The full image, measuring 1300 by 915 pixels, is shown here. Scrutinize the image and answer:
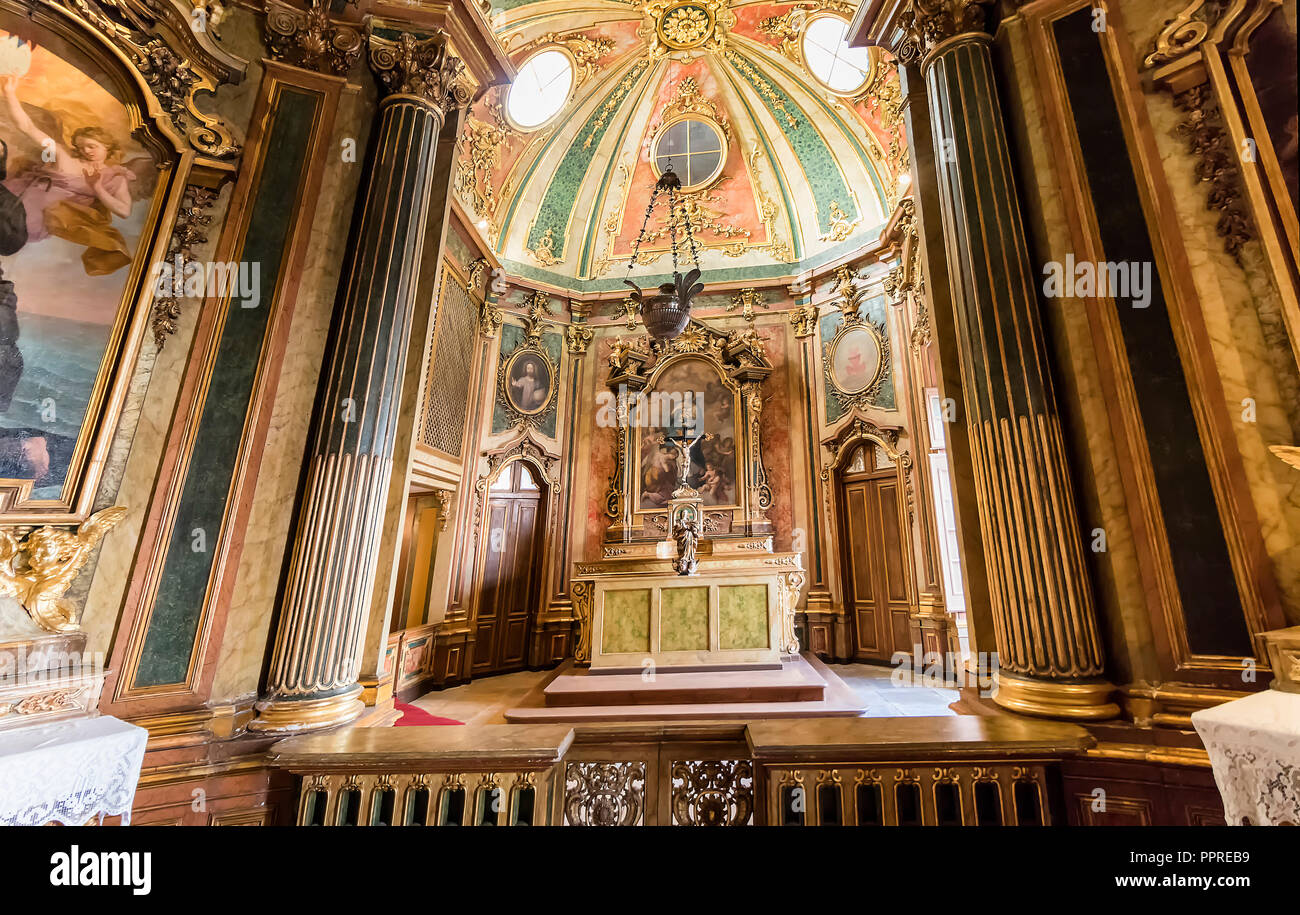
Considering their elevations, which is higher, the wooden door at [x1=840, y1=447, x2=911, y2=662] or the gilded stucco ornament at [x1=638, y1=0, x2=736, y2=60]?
the gilded stucco ornament at [x1=638, y1=0, x2=736, y2=60]

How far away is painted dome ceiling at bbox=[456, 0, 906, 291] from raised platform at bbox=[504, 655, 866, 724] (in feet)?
22.2

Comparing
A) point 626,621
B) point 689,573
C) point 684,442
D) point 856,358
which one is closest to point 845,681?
point 689,573

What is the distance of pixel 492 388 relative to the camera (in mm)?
8273

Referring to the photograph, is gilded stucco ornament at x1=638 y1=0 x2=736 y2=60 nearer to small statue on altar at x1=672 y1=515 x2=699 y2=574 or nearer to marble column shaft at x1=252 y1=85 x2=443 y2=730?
marble column shaft at x1=252 y1=85 x2=443 y2=730

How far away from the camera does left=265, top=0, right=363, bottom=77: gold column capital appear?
11.8 ft

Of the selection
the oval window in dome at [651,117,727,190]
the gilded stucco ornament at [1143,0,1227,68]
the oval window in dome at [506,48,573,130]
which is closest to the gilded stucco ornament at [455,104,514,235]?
the oval window in dome at [506,48,573,130]

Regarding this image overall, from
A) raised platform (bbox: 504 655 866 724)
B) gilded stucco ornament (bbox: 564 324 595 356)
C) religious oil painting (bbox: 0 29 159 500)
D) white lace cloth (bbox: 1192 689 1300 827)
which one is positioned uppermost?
gilded stucco ornament (bbox: 564 324 595 356)

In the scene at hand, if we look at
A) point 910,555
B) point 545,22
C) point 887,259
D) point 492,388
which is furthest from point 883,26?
point 492,388

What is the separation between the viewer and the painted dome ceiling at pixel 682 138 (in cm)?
768

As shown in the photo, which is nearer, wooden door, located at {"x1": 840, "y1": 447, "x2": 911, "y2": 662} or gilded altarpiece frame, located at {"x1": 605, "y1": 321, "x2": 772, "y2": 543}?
wooden door, located at {"x1": 840, "y1": 447, "x2": 911, "y2": 662}

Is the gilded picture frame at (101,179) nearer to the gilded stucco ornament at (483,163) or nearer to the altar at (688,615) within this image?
the altar at (688,615)

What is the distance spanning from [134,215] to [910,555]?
26.9 ft

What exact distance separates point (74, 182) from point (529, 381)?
20.2 feet
